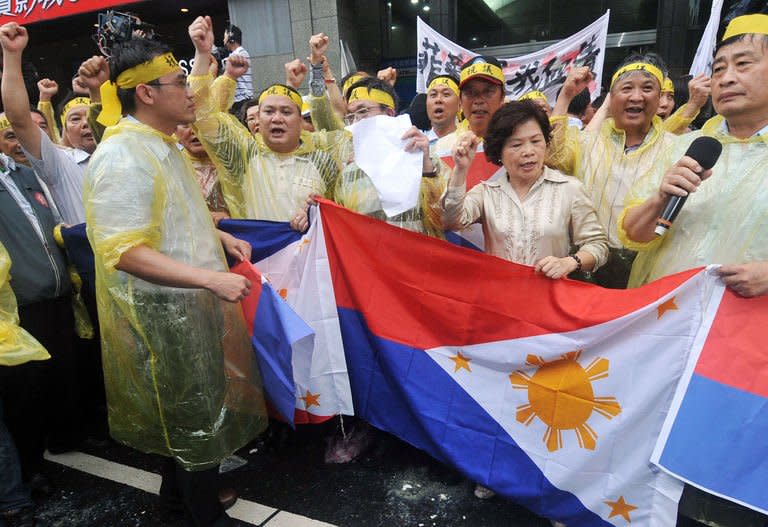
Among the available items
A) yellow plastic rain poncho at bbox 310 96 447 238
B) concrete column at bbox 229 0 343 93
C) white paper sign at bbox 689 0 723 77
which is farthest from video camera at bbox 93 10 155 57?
concrete column at bbox 229 0 343 93

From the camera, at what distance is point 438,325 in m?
2.53

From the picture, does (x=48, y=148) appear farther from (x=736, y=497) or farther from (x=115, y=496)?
(x=736, y=497)

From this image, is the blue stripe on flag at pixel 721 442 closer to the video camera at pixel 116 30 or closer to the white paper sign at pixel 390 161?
the white paper sign at pixel 390 161

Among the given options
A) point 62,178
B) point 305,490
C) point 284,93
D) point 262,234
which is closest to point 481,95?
point 284,93

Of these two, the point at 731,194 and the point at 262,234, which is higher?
the point at 731,194

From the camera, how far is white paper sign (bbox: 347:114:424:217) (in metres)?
2.45

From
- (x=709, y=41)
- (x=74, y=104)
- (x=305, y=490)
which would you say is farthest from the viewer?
(x=709, y=41)

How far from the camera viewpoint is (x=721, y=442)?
1.85m

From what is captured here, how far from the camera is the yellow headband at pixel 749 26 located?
1854 millimetres

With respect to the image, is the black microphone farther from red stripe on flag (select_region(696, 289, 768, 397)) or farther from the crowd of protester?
red stripe on flag (select_region(696, 289, 768, 397))

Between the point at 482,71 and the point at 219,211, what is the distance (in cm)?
198

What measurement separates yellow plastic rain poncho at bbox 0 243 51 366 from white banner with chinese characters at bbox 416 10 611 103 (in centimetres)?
483

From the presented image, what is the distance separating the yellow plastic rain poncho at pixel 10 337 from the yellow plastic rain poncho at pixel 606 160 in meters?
2.90

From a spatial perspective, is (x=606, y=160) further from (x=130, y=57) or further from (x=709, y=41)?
(x=709, y=41)
